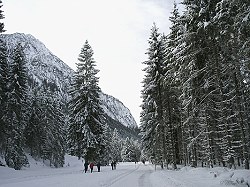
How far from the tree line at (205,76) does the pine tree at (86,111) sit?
705 cm

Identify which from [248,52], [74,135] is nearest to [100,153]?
[74,135]

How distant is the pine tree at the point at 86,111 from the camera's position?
32.1m

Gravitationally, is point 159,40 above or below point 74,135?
above

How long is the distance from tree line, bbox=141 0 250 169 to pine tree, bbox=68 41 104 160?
7.05 meters

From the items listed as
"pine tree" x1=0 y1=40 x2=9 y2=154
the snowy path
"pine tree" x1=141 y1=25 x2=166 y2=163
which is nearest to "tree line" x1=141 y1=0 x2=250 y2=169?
"pine tree" x1=141 y1=25 x2=166 y2=163

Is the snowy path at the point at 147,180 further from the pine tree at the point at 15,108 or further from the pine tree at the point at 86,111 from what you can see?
the pine tree at the point at 86,111

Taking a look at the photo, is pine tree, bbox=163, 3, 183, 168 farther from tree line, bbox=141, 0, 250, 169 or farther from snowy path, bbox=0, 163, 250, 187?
snowy path, bbox=0, 163, 250, 187

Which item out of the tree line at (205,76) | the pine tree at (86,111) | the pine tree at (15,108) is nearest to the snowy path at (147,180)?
the tree line at (205,76)

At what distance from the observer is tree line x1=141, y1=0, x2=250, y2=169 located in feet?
Answer: 43.4

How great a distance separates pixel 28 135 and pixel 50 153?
6641 mm

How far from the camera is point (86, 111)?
1266 inches

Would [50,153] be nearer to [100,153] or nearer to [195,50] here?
[100,153]

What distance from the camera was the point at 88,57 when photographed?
35.8 m

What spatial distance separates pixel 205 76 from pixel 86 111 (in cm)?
1798
